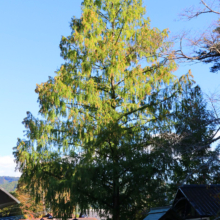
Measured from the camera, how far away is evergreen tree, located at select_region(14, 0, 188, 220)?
13.6m

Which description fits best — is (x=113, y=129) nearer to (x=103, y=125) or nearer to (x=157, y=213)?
(x=103, y=125)

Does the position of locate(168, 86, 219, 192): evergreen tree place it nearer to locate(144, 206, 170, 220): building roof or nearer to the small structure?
the small structure

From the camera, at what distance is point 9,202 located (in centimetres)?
842

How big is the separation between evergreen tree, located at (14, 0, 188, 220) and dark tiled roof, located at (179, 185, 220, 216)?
1.26m

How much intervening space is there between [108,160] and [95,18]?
282 inches

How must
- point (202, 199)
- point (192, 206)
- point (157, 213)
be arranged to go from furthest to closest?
point (202, 199) → point (192, 206) → point (157, 213)

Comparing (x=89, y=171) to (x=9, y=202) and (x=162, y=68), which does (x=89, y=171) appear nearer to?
(x=9, y=202)

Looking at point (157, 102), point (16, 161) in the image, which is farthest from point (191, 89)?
point (16, 161)

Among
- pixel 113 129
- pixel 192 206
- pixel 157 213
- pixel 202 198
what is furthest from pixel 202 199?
pixel 113 129

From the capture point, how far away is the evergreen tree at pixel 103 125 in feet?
44.7

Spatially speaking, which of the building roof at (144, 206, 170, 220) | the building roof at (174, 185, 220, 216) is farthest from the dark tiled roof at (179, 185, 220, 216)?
the building roof at (144, 206, 170, 220)

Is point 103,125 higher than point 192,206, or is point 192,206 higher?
point 103,125

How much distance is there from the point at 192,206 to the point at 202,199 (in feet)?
1.71

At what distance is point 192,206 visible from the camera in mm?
12766
